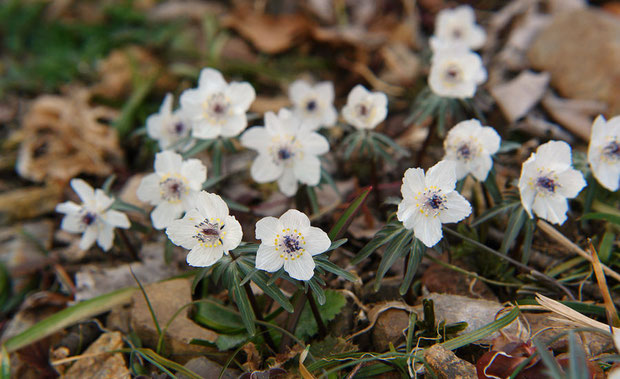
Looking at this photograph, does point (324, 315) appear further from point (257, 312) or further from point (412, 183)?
point (412, 183)

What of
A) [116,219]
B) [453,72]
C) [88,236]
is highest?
[453,72]

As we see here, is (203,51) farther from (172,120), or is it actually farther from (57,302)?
(57,302)

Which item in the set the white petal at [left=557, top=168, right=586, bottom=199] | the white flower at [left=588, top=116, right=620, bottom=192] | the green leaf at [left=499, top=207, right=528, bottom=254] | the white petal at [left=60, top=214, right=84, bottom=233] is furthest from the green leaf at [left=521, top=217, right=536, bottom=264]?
the white petal at [left=60, top=214, right=84, bottom=233]

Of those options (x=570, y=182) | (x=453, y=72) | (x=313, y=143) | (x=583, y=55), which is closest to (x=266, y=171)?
(x=313, y=143)

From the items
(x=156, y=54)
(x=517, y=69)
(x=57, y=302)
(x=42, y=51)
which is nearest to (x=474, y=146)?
(x=517, y=69)

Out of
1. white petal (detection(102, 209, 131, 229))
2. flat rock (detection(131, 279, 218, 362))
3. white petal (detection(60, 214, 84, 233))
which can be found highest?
white petal (detection(102, 209, 131, 229))

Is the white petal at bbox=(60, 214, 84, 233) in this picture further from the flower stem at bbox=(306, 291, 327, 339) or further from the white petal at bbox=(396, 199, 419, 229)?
the white petal at bbox=(396, 199, 419, 229)

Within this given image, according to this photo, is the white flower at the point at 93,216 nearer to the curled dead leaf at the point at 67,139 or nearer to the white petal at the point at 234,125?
the white petal at the point at 234,125
